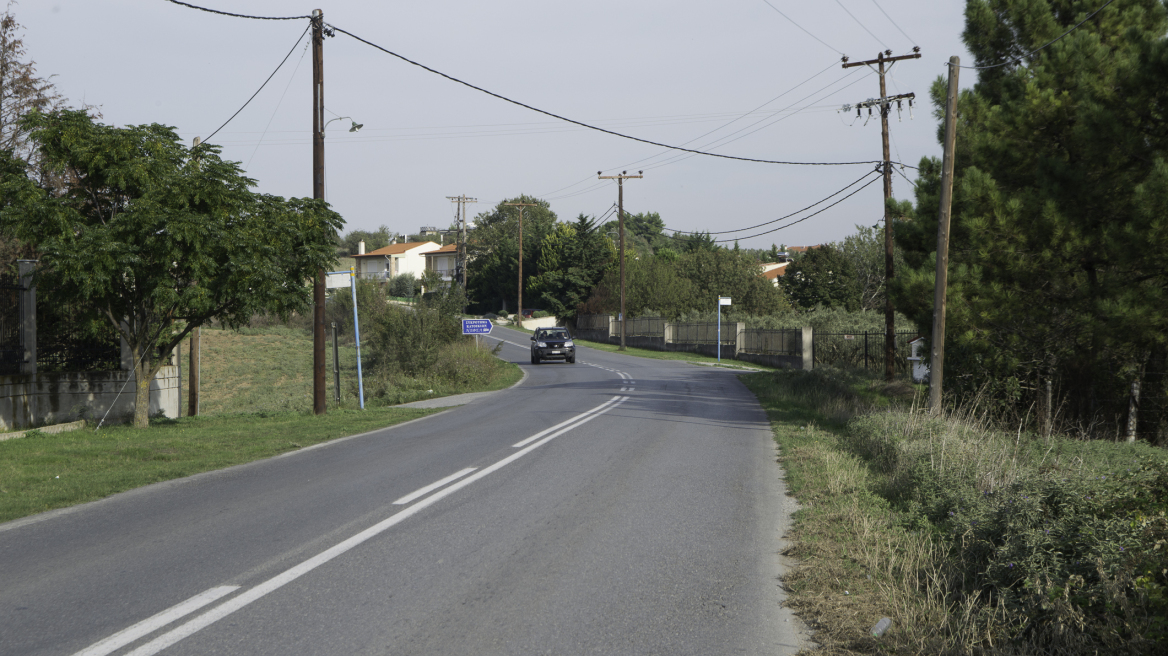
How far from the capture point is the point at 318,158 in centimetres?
1891

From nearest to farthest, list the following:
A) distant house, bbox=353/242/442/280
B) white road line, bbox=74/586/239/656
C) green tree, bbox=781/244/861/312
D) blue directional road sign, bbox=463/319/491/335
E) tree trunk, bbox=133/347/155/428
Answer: white road line, bbox=74/586/239/656 → tree trunk, bbox=133/347/155/428 → blue directional road sign, bbox=463/319/491/335 → green tree, bbox=781/244/861/312 → distant house, bbox=353/242/442/280

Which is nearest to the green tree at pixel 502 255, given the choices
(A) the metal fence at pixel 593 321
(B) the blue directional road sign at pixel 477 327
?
(A) the metal fence at pixel 593 321

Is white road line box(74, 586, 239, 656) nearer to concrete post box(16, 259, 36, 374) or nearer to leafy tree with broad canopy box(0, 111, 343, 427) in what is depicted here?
leafy tree with broad canopy box(0, 111, 343, 427)

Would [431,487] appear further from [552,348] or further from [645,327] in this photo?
[645,327]

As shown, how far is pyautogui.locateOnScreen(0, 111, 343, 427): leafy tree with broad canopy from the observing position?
44.5 ft

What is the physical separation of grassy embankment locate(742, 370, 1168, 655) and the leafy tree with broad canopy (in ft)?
34.4

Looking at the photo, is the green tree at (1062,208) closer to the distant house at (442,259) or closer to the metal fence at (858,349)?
the metal fence at (858,349)

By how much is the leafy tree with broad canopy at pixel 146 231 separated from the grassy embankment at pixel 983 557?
10481 mm

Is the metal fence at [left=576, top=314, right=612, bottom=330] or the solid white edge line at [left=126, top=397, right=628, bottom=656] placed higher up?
the metal fence at [left=576, top=314, right=612, bottom=330]

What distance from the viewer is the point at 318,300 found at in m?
18.6

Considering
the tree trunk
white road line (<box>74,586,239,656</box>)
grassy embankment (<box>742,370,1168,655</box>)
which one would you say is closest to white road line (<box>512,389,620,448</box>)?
grassy embankment (<box>742,370,1168,655</box>)

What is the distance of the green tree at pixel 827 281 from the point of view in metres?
66.4

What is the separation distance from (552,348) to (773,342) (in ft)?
37.2

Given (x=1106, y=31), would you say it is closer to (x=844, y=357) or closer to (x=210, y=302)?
(x=210, y=302)
